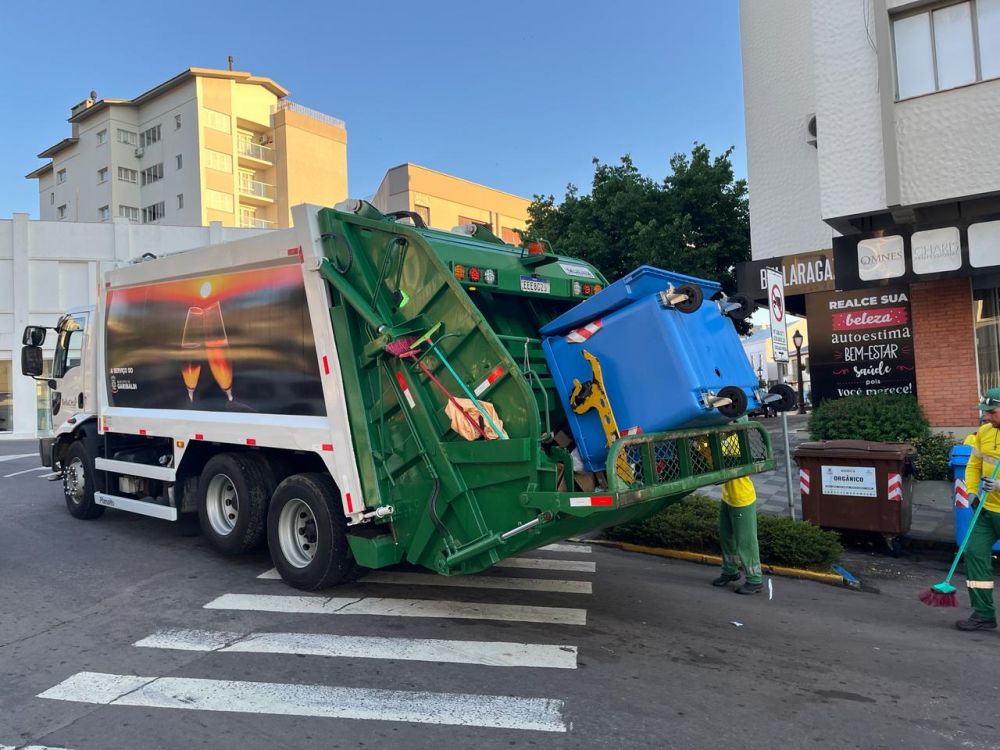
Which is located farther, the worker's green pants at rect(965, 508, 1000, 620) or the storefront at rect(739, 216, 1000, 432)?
the storefront at rect(739, 216, 1000, 432)

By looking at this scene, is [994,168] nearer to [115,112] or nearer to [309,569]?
[309,569]

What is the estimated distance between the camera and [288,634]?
501 cm

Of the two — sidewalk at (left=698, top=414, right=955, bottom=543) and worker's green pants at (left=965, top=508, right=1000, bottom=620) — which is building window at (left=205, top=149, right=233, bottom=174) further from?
worker's green pants at (left=965, top=508, right=1000, bottom=620)

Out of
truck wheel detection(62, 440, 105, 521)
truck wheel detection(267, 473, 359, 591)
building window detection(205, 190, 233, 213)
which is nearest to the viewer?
truck wheel detection(267, 473, 359, 591)

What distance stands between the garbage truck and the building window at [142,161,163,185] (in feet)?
137

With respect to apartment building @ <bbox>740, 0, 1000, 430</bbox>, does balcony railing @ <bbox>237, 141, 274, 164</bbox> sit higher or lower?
higher

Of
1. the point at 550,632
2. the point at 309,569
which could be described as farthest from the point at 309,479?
the point at 550,632

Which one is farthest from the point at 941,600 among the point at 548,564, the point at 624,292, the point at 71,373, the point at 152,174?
the point at 152,174

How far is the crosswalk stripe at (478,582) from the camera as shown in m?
6.26

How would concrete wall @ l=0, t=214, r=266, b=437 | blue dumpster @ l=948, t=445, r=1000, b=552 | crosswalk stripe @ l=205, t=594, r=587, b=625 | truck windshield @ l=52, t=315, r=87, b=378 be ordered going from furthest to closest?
1. concrete wall @ l=0, t=214, r=266, b=437
2. truck windshield @ l=52, t=315, r=87, b=378
3. blue dumpster @ l=948, t=445, r=1000, b=552
4. crosswalk stripe @ l=205, t=594, r=587, b=625

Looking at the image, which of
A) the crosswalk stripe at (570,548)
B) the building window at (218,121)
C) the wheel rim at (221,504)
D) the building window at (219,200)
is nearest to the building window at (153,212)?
the building window at (219,200)

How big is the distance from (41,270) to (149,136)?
19335 millimetres

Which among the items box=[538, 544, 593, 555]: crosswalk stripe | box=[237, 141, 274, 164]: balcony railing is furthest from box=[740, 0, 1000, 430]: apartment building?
box=[237, 141, 274, 164]: balcony railing

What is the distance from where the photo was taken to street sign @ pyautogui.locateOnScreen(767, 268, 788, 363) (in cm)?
841
